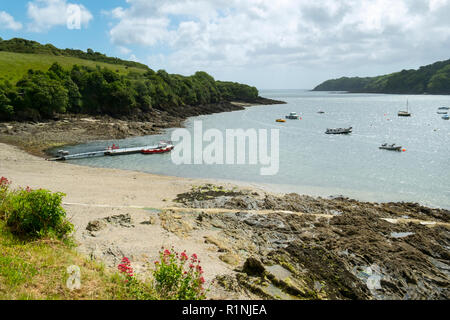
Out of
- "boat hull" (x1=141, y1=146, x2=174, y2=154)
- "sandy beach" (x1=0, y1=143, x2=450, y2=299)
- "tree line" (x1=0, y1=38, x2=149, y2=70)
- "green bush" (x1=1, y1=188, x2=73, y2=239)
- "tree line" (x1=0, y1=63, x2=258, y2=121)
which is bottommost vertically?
"sandy beach" (x1=0, y1=143, x2=450, y2=299)

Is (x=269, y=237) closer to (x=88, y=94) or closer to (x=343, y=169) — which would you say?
(x=343, y=169)

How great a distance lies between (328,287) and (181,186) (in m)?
17.3

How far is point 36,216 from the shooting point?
1041cm

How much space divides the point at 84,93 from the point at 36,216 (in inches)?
2888

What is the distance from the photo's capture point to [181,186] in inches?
1053

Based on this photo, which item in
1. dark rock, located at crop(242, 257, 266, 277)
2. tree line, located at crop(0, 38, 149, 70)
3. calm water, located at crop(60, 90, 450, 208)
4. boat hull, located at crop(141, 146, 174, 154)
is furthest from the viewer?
tree line, located at crop(0, 38, 149, 70)

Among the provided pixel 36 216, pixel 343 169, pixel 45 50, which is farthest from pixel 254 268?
pixel 45 50

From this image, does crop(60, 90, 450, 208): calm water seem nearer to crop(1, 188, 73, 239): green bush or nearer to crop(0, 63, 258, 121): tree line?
crop(1, 188, 73, 239): green bush

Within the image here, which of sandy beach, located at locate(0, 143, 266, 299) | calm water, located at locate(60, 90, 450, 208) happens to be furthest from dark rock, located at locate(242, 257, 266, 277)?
calm water, located at locate(60, 90, 450, 208)

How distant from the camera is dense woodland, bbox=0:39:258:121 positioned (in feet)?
194

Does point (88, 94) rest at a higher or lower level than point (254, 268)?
higher

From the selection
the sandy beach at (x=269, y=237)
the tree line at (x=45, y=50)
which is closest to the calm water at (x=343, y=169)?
the sandy beach at (x=269, y=237)

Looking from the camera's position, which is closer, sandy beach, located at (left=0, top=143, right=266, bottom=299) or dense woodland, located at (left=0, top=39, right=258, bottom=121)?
sandy beach, located at (left=0, top=143, right=266, bottom=299)
